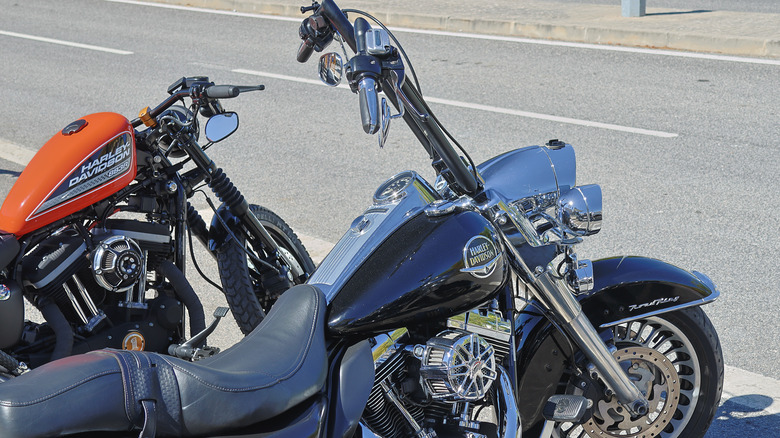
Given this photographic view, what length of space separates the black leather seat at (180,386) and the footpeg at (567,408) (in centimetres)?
90

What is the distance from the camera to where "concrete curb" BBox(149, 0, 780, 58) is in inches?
369

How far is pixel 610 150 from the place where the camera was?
Result: 6.73 metres

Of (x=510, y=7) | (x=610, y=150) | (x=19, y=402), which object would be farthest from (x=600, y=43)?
(x=19, y=402)

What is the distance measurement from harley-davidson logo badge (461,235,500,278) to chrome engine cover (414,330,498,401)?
18cm

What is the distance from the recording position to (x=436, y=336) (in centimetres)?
241

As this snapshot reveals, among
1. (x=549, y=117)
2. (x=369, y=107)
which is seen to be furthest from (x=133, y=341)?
(x=549, y=117)

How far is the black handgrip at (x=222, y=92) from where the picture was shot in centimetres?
362

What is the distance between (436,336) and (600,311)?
78 cm

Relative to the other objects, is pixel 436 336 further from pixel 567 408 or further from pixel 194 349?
pixel 194 349

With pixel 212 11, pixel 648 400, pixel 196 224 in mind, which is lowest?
pixel 648 400

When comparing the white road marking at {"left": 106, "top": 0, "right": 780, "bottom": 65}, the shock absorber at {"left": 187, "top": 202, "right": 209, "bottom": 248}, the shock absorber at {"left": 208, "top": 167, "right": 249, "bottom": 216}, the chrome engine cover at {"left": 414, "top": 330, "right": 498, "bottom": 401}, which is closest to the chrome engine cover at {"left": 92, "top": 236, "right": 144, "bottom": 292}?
the shock absorber at {"left": 187, "top": 202, "right": 209, "bottom": 248}

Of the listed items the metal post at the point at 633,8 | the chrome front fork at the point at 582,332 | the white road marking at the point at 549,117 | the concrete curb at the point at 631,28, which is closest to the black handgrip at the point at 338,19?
the chrome front fork at the point at 582,332

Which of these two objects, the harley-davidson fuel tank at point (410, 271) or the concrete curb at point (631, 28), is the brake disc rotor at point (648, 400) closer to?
the harley-davidson fuel tank at point (410, 271)

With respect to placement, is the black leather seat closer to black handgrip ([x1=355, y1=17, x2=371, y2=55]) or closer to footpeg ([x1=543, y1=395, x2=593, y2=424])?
black handgrip ([x1=355, y1=17, x2=371, y2=55])
